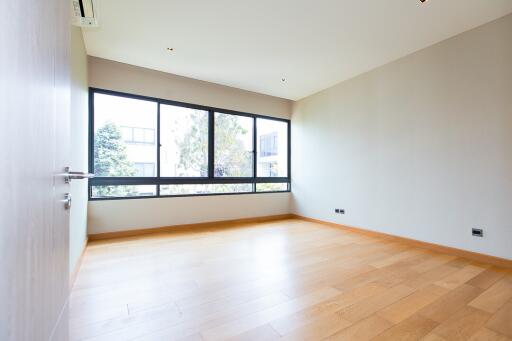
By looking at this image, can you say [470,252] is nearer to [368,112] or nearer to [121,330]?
[368,112]

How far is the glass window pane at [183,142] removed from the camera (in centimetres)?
413

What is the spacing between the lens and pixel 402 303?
185cm

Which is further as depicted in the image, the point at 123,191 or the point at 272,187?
the point at 272,187

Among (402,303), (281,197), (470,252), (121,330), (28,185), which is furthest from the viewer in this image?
(281,197)

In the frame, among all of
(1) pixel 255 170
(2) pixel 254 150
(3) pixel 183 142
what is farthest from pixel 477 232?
(3) pixel 183 142

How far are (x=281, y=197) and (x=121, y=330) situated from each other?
13.6ft

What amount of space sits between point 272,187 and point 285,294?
351 centimetres

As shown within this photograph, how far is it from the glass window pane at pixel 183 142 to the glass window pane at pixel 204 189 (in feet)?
0.68

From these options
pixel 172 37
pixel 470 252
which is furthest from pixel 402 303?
pixel 172 37

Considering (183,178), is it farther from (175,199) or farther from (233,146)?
(233,146)

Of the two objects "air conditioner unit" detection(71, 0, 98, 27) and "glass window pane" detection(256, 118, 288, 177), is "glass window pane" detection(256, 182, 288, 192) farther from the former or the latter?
"air conditioner unit" detection(71, 0, 98, 27)

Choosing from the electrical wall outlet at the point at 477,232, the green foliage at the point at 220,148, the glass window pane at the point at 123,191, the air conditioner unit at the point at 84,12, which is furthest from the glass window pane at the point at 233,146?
the electrical wall outlet at the point at 477,232

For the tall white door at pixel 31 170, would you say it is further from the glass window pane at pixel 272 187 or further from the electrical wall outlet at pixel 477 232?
the glass window pane at pixel 272 187

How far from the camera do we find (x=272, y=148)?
5.46m
